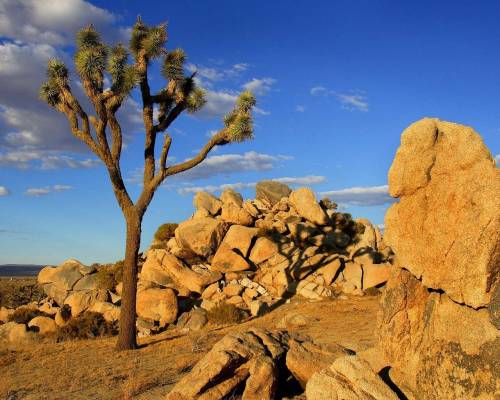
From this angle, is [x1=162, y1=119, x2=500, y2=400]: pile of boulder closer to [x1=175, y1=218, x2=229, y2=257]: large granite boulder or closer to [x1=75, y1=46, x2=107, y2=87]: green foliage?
[x1=75, y1=46, x2=107, y2=87]: green foliage

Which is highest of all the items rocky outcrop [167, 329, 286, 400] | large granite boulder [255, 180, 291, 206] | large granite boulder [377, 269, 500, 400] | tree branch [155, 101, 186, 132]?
tree branch [155, 101, 186, 132]

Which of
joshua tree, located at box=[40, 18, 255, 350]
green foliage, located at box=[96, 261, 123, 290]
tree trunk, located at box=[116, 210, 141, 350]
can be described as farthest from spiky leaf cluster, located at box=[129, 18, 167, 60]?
green foliage, located at box=[96, 261, 123, 290]

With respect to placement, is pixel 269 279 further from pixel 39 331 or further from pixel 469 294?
pixel 469 294

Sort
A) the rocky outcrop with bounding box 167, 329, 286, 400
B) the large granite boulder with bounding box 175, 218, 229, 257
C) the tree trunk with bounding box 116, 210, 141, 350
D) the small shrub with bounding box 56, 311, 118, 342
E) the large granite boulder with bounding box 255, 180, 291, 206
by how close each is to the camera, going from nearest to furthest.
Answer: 1. the rocky outcrop with bounding box 167, 329, 286, 400
2. the tree trunk with bounding box 116, 210, 141, 350
3. the small shrub with bounding box 56, 311, 118, 342
4. the large granite boulder with bounding box 175, 218, 229, 257
5. the large granite boulder with bounding box 255, 180, 291, 206

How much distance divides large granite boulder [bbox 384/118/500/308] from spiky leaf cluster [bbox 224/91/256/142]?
8588 mm

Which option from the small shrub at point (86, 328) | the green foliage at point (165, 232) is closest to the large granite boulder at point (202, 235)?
the green foliage at point (165, 232)

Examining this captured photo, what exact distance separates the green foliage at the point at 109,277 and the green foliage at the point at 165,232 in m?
3.11

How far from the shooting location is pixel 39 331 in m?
17.6

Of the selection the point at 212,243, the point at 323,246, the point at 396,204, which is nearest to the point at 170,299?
the point at 212,243

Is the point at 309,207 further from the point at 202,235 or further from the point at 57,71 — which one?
the point at 57,71

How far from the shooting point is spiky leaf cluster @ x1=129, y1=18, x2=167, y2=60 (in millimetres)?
14617


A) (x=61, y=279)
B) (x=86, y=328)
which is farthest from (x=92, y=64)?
(x=61, y=279)

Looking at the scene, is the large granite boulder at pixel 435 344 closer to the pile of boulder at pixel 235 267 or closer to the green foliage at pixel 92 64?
the green foliage at pixel 92 64

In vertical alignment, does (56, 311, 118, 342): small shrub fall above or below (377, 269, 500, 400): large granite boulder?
below
